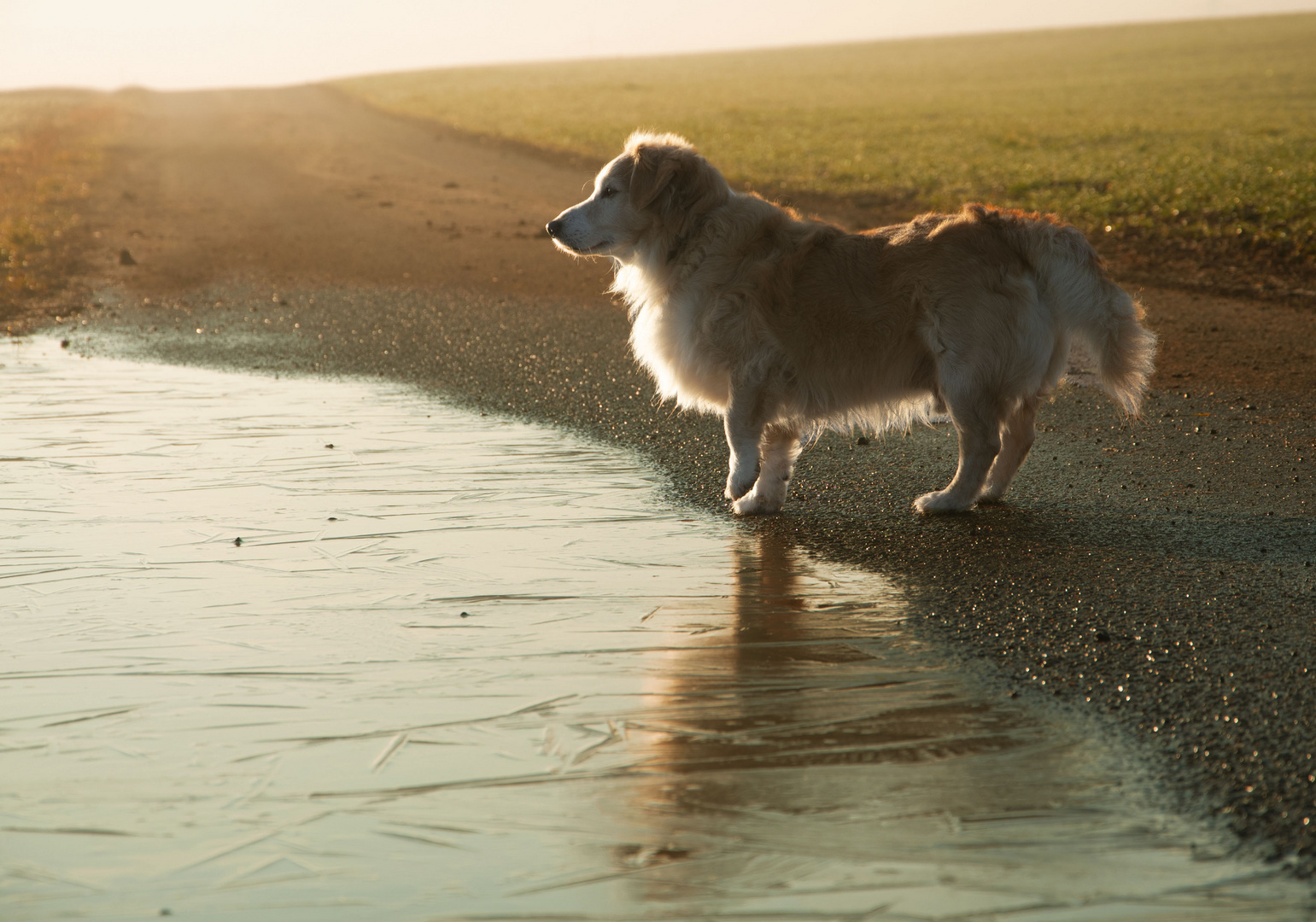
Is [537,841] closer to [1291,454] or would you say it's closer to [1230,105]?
[1291,454]

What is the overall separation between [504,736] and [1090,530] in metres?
3.09

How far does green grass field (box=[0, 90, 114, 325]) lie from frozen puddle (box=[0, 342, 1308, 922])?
7.45 metres

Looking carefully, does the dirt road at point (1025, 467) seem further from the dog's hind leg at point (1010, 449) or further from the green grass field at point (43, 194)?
the green grass field at point (43, 194)

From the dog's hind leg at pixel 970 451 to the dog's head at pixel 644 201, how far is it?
5.33ft

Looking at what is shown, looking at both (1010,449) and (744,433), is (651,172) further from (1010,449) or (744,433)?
(1010,449)

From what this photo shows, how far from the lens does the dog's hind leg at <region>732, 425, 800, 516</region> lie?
585 centimetres

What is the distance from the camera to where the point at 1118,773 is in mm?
3270

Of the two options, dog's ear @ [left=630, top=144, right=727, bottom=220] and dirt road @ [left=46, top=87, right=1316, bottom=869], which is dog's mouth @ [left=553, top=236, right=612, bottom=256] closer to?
dog's ear @ [left=630, top=144, right=727, bottom=220]

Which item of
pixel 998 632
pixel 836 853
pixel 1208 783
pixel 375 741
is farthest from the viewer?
pixel 998 632

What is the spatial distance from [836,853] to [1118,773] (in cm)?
93

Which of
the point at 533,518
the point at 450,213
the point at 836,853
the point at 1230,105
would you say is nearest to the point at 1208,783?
the point at 836,853

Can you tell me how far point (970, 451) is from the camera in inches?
219

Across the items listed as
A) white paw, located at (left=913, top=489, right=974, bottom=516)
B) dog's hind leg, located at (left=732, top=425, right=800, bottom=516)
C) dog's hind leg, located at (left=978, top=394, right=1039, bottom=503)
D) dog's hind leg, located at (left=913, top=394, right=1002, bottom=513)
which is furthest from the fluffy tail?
dog's hind leg, located at (left=732, top=425, right=800, bottom=516)

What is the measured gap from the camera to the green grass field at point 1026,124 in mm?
14000
